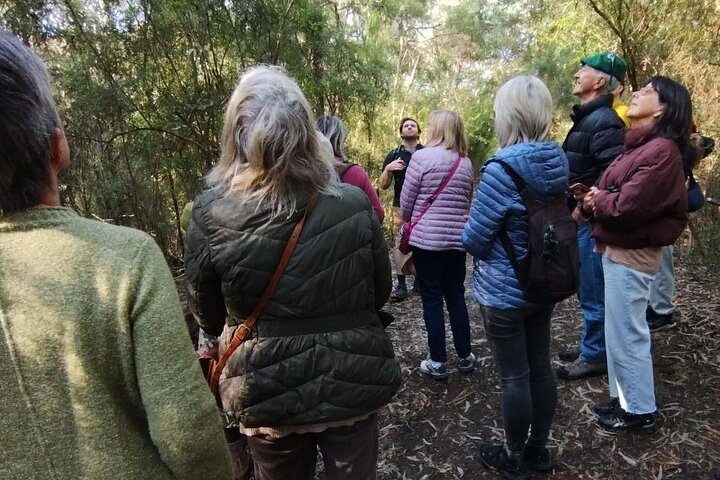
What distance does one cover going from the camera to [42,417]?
0.95 metres

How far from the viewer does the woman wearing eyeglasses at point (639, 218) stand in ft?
8.25

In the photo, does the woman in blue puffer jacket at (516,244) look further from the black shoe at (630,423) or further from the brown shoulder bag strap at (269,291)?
the brown shoulder bag strap at (269,291)

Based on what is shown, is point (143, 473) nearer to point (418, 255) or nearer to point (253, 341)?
point (253, 341)

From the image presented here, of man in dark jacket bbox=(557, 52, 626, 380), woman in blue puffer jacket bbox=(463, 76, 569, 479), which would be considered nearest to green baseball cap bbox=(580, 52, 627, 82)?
man in dark jacket bbox=(557, 52, 626, 380)

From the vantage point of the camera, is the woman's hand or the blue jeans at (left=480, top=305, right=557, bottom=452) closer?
the blue jeans at (left=480, top=305, right=557, bottom=452)

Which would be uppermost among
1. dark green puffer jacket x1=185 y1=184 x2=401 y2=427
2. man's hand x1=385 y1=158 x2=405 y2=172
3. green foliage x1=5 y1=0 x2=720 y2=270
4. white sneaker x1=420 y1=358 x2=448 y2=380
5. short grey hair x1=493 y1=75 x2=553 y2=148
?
green foliage x1=5 y1=0 x2=720 y2=270

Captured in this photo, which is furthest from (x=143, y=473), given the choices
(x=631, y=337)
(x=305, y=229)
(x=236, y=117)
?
(x=631, y=337)

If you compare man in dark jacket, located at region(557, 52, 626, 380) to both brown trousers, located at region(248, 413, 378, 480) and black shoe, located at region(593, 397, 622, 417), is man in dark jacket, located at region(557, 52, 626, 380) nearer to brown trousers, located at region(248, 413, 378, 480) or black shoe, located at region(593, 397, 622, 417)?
black shoe, located at region(593, 397, 622, 417)

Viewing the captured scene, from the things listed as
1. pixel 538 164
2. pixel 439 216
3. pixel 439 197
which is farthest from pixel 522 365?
pixel 439 197

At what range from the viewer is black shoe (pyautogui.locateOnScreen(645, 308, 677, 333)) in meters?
4.03

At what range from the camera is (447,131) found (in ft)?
11.1

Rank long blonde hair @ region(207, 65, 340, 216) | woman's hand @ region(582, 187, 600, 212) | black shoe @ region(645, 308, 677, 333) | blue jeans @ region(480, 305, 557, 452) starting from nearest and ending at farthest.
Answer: long blonde hair @ region(207, 65, 340, 216)
blue jeans @ region(480, 305, 557, 452)
woman's hand @ region(582, 187, 600, 212)
black shoe @ region(645, 308, 677, 333)

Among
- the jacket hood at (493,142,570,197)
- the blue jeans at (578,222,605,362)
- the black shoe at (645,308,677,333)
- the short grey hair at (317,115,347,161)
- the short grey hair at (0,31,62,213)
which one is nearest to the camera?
the short grey hair at (0,31,62,213)

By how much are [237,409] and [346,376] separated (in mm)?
395
